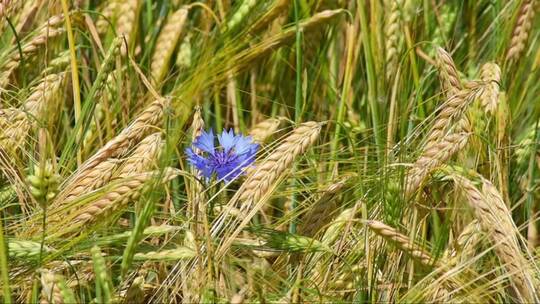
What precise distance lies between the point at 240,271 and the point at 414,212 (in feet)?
1.04

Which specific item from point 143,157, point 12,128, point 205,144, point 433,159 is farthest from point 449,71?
point 12,128

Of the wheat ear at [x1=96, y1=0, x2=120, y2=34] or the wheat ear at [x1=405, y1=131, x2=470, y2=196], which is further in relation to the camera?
the wheat ear at [x1=96, y1=0, x2=120, y2=34]

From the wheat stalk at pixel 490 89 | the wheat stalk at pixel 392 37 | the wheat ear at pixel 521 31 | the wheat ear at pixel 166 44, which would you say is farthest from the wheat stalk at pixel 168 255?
the wheat ear at pixel 521 31

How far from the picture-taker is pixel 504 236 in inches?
61.7

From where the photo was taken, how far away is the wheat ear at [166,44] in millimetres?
2334

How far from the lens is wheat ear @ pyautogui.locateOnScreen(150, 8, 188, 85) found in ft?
7.66

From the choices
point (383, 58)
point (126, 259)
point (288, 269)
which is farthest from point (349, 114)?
point (126, 259)

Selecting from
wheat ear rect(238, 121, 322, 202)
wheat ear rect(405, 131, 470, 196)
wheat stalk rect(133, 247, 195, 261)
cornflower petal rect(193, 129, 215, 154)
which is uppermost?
cornflower petal rect(193, 129, 215, 154)

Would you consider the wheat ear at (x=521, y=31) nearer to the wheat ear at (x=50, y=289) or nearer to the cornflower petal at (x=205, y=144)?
the cornflower petal at (x=205, y=144)

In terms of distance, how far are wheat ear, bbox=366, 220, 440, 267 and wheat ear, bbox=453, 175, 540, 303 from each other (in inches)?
3.9

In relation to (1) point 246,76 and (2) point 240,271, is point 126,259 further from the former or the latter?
(1) point 246,76

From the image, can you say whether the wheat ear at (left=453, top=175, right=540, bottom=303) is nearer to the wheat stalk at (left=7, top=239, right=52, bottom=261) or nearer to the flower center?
the flower center

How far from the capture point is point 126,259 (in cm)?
145

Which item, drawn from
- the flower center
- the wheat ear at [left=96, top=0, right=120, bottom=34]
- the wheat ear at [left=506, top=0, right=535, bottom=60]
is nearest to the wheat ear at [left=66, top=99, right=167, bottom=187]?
the flower center
